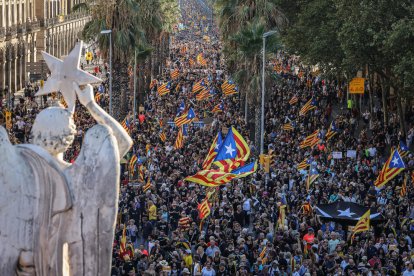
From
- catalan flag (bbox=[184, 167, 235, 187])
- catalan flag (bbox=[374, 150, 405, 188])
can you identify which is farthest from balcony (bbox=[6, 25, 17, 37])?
catalan flag (bbox=[184, 167, 235, 187])

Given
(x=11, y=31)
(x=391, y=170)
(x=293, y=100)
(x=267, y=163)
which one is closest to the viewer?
(x=391, y=170)

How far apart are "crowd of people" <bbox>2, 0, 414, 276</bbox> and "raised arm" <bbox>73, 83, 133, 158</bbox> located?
234 inches

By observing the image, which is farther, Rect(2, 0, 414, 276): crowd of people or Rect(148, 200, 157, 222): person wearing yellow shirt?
Rect(148, 200, 157, 222): person wearing yellow shirt

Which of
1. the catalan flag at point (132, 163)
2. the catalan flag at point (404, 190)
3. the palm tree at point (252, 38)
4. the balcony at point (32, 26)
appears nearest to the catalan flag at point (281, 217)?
the catalan flag at point (404, 190)

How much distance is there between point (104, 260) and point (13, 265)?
0.50 metres

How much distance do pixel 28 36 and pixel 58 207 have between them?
252ft

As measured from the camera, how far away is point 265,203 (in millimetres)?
28703

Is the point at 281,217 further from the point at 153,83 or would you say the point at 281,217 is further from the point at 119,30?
the point at 153,83

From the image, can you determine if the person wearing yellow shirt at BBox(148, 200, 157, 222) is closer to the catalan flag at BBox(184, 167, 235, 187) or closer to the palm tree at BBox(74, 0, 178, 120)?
the catalan flag at BBox(184, 167, 235, 187)

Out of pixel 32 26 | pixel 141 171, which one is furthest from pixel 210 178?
pixel 32 26

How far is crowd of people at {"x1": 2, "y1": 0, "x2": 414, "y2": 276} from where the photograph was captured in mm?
20547

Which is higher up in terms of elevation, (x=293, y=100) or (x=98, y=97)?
(x=293, y=100)

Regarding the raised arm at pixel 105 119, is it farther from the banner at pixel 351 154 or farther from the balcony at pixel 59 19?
the balcony at pixel 59 19

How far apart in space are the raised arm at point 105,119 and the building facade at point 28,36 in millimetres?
55457
